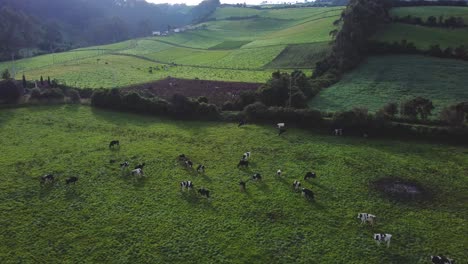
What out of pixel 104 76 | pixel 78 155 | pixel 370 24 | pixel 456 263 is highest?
pixel 370 24

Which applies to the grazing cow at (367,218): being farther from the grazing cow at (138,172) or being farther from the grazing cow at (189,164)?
the grazing cow at (138,172)

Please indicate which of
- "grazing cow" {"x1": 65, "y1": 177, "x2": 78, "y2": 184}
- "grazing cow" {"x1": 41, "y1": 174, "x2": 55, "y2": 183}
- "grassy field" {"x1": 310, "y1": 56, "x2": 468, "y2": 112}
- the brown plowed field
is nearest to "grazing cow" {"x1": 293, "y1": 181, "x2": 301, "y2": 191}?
"grazing cow" {"x1": 65, "y1": 177, "x2": 78, "y2": 184}

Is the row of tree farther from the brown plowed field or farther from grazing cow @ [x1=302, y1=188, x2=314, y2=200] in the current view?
grazing cow @ [x1=302, y1=188, x2=314, y2=200]

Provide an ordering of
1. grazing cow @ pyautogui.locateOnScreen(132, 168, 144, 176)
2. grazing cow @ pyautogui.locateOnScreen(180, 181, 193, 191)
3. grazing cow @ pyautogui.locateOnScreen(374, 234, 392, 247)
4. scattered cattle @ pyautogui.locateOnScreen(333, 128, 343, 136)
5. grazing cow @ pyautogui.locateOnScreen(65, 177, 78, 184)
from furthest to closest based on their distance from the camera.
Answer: scattered cattle @ pyautogui.locateOnScreen(333, 128, 343, 136) → grazing cow @ pyautogui.locateOnScreen(132, 168, 144, 176) → grazing cow @ pyautogui.locateOnScreen(65, 177, 78, 184) → grazing cow @ pyautogui.locateOnScreen(180, 181, 193, 191) → grazing cow @ pyautogui.locateOnScreen(374, 234, 392, 247)

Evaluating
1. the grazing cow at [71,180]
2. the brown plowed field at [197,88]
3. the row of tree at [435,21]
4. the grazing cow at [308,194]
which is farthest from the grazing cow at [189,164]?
the row of tree at [435,21]

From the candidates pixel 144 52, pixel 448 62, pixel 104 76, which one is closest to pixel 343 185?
pixel 448 62

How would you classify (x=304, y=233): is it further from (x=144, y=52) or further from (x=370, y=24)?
(x=144, y=52)

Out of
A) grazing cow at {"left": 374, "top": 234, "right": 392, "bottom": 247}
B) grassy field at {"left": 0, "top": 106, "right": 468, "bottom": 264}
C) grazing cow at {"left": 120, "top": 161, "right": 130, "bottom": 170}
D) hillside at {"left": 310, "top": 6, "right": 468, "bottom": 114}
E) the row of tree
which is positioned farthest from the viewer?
the row of tree
